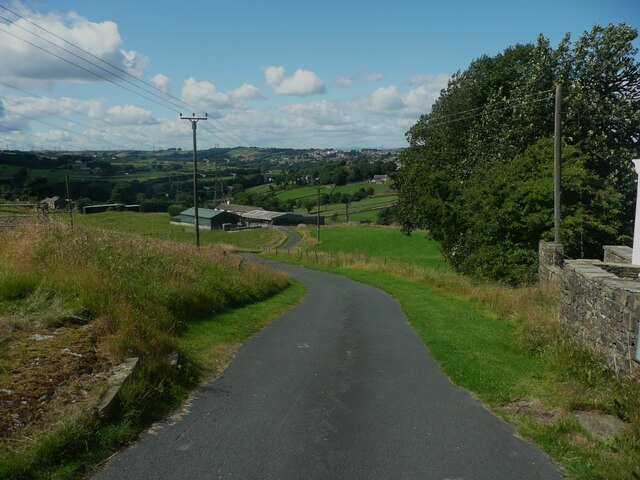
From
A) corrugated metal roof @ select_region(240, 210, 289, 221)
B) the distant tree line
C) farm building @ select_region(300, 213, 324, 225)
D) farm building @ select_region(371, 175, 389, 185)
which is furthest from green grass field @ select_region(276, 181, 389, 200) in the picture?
the distant tree line

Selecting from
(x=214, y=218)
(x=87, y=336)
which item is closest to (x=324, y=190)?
(x=214, y=218)

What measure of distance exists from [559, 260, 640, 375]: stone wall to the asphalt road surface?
2223 mm

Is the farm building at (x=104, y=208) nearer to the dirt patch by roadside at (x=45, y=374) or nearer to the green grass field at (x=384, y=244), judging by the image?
the green grass field at (x=384, y=244)

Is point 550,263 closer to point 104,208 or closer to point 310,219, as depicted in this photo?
point 104,208

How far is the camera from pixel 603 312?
8695 mm

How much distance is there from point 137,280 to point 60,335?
347 centimetres

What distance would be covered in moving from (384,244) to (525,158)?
3880cm

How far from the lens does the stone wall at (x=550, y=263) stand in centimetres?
1694

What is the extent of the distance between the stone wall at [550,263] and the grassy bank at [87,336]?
955cm

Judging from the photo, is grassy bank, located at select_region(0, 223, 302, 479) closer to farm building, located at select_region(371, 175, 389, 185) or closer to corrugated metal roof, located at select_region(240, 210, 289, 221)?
corrugated metal roof, located at select_region(240, 210, 289, 221)

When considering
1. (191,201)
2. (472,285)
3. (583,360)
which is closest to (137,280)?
(583,360)

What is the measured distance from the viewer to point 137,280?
10.4 m

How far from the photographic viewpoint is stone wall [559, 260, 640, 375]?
24.6 ft

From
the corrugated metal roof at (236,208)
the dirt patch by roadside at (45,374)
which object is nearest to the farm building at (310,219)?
the corrugated metal roof at (236,208)
